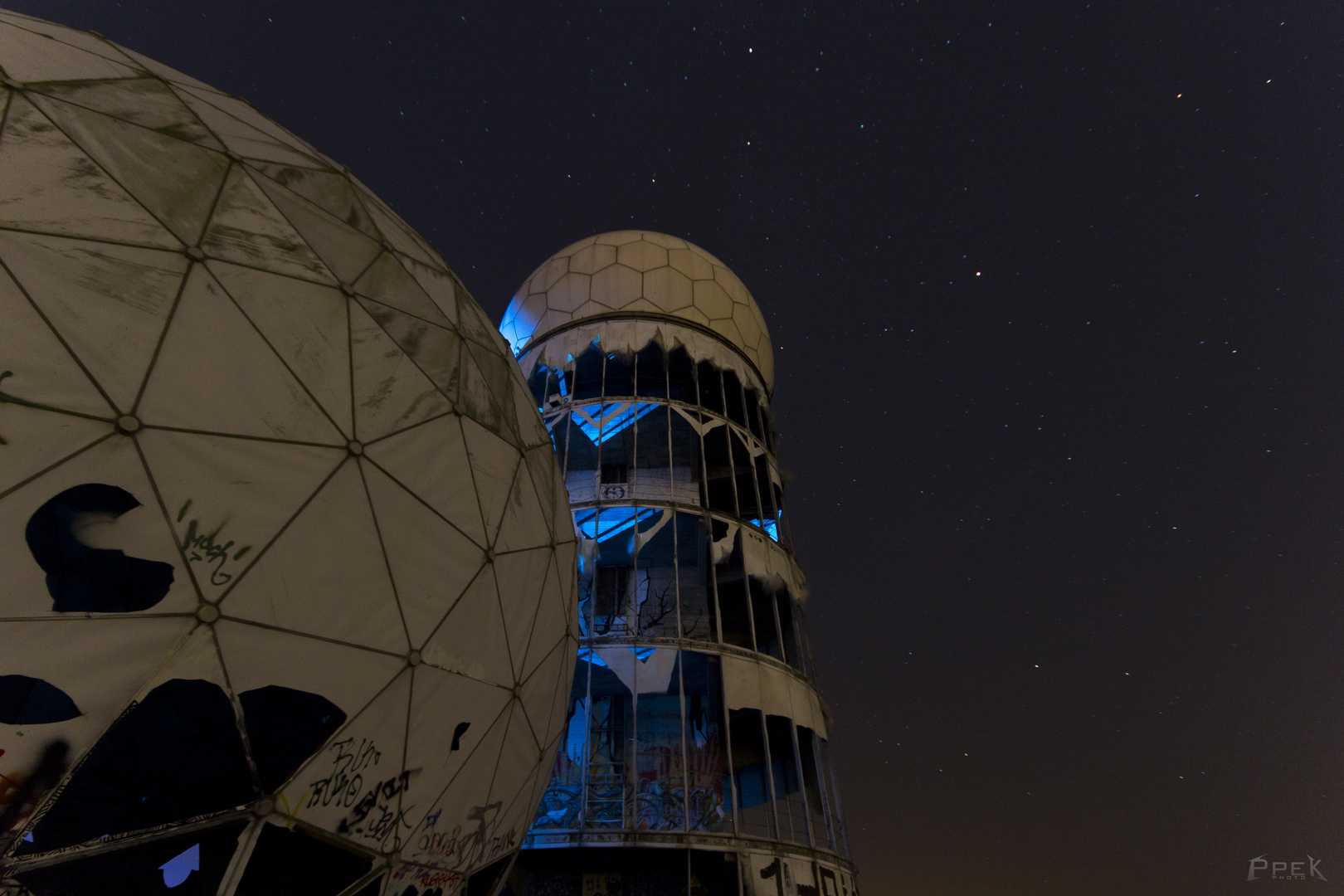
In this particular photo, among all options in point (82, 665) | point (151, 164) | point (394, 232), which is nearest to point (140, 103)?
point (151, 164)

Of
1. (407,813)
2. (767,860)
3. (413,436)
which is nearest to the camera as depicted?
(407,813)

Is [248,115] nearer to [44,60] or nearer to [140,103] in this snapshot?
[140,103]

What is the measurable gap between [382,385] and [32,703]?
10.1 ft

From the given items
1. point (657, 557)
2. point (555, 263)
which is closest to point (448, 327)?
point (657, 557)

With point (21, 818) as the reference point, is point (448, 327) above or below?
above

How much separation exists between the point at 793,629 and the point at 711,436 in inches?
193

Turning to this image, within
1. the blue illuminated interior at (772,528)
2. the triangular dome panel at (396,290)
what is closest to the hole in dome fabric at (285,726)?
the triangular dome panel at (396,290)

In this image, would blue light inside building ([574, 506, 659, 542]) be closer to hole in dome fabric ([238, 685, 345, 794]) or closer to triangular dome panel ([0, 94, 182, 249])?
hole in dome fabric ([238, 685, 345, 794])

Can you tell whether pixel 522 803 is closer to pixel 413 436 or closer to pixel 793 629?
pixel 413 436

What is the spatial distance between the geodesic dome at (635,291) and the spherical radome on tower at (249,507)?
11.2 m

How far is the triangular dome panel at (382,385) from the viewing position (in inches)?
190

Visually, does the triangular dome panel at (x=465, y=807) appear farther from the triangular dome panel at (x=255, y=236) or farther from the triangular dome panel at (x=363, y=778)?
the triangular dome panel at (x=255, y=236)

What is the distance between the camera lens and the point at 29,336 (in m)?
3.45

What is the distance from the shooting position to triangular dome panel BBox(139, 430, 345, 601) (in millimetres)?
3719
